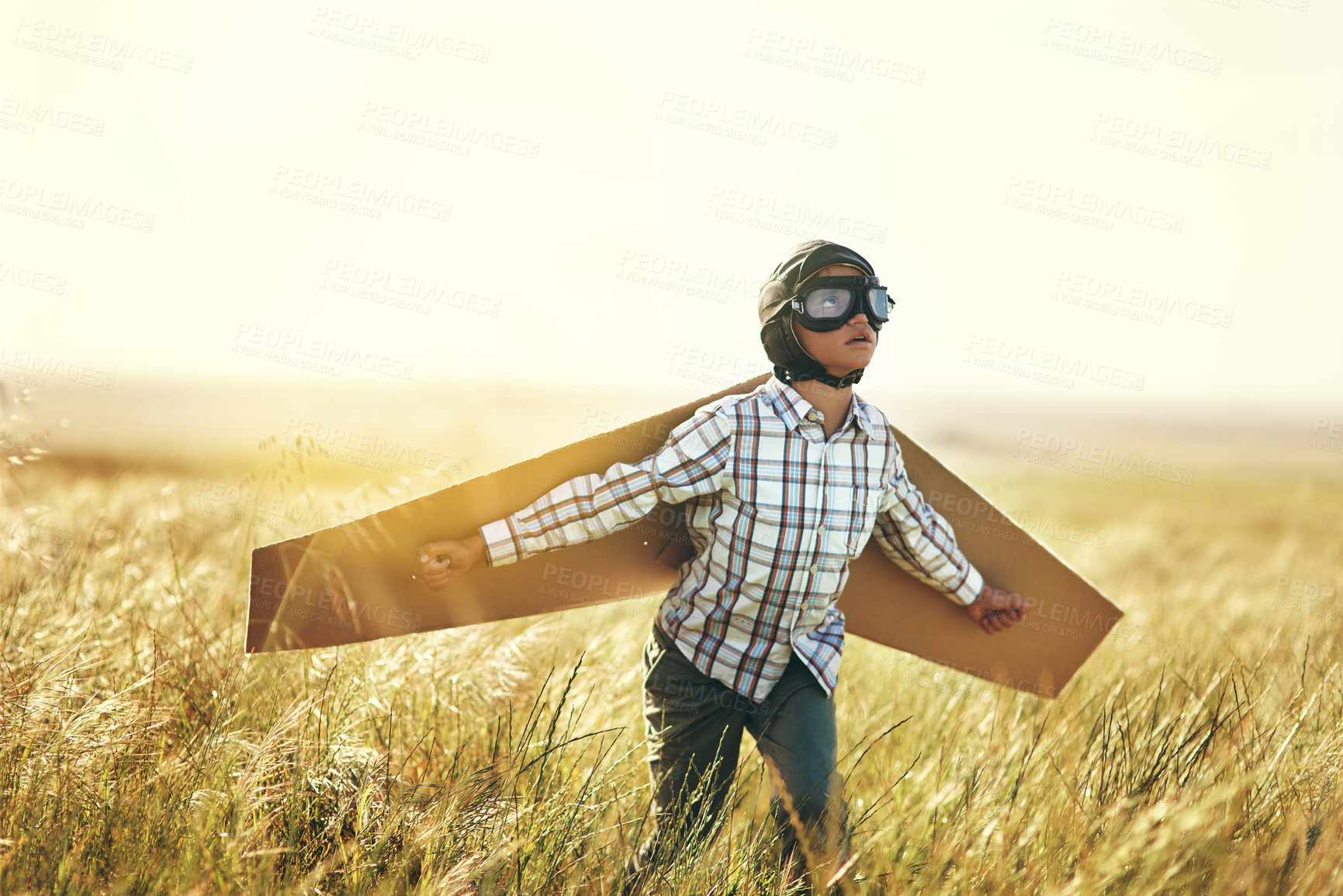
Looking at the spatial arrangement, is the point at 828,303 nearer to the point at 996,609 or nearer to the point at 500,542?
the point at 500,542

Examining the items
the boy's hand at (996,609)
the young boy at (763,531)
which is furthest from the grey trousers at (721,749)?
the boy's hand at (996,609)

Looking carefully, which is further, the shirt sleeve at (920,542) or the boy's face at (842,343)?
the shirt sleeve at (920,542)

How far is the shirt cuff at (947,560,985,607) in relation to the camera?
3031mm

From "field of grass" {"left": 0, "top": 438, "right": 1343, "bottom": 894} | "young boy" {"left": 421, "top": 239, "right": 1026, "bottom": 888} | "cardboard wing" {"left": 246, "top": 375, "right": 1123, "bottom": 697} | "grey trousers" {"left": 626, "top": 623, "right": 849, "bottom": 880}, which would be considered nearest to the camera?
"field of grass" {"left": 0, "top": 438, "right": 1343, "bottom": 894}

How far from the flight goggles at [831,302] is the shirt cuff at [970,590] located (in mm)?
1148

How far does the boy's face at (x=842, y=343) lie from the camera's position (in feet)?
8.23

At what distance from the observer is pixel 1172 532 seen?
1132cm

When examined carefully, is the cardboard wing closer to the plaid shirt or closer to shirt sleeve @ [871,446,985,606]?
shirt sleeve @ [871,446,985,606]

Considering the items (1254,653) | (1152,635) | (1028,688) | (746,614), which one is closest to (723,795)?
(746,614)

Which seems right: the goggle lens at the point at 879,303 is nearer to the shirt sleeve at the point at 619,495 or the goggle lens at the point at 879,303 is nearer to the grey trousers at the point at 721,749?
the shirt sleeve at the point at 619,495

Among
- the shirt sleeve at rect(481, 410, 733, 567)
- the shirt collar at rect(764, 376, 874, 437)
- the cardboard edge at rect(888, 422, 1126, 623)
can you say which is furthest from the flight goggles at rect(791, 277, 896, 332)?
the cardboard edge at rect(888, 422, 1126, 623)

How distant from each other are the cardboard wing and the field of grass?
0.18m

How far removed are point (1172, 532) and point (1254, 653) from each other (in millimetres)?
8326

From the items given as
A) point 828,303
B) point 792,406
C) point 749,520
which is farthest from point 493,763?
point 828,303
